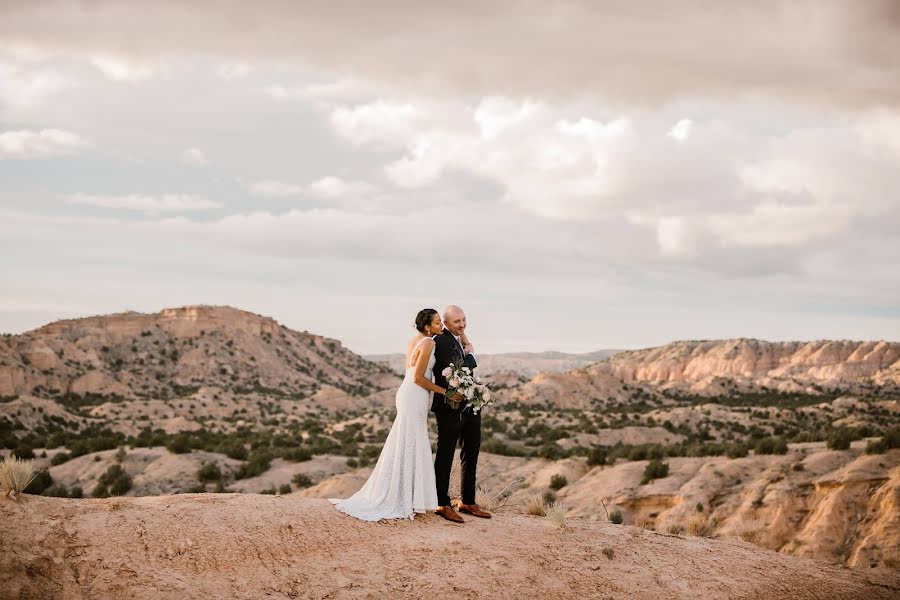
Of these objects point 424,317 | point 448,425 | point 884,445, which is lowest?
point 884,445

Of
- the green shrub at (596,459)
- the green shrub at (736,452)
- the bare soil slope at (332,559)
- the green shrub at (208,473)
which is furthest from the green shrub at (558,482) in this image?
the bare soil slope at (332,559)

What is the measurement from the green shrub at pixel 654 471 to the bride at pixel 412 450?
1354 cm

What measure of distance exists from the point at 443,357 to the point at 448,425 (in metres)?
0.87

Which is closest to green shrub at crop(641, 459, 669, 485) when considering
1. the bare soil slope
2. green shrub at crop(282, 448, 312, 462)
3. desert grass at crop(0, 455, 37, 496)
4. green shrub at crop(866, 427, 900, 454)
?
green shrub at crop(866, 427, 900, 454)

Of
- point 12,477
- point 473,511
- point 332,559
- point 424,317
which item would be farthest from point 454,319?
point 12,477

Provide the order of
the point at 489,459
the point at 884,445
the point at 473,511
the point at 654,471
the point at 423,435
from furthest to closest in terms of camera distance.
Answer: the point at 489,459
the point at 654,471
the point at 884,445
the point at 473,511
the point at 423,435

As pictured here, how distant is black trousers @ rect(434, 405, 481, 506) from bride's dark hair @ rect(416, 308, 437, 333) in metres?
1.05

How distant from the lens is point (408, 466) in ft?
26.1

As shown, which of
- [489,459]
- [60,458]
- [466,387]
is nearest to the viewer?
[466,387]

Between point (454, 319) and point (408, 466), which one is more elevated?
point (454, 319)

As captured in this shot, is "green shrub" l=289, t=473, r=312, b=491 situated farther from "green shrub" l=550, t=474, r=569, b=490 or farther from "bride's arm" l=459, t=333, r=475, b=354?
"bride's arm" l=459, t=333, r=475, b=354

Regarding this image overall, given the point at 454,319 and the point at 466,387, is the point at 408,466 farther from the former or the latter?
the point at 454,319

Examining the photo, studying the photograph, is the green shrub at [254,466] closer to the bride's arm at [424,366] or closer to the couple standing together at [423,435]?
the couple standing together at [423,435]

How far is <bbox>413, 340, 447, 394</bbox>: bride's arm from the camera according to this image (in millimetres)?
7809
